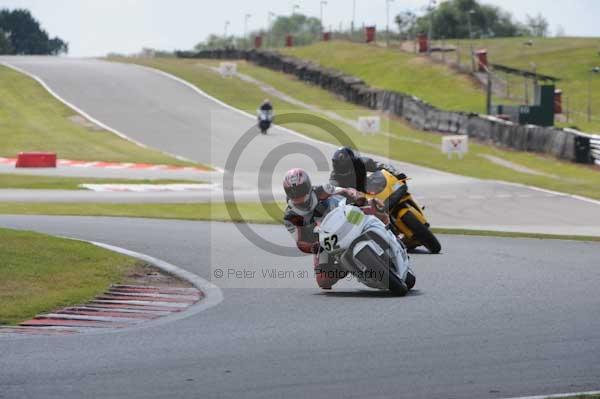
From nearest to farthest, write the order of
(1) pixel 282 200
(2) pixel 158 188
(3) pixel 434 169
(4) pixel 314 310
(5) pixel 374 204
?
(4) pixel 314 310 < (5) pixel 374 204 < (1) pixel 282 200 < (2) pixel 158 188 < (3) pixel 434 169

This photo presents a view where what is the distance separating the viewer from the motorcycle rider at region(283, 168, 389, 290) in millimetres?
11383

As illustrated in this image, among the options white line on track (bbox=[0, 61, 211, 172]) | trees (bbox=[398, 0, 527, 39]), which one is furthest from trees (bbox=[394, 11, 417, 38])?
white line on track (bbox=[0, 61, 211, 172])

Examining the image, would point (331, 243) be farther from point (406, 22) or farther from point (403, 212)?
point (406, 22)

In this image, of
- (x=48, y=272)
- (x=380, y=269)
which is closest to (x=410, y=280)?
(x=380, y=269)

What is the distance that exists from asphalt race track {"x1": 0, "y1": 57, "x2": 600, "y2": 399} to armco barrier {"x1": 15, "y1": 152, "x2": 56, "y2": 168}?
18104 millimetres

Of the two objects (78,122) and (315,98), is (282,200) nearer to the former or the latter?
(78,122)

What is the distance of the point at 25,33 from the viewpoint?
125 meters

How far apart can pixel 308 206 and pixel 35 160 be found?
26.8m

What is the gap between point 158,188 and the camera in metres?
30.1

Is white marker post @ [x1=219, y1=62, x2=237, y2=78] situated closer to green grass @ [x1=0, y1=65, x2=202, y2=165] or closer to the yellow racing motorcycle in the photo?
green grass @ [x1=0, y1=65, x2=202, y2=165]

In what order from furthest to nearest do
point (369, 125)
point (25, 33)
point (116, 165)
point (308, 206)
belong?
point (25, 33)
point (369, 125)
point (116, 165)
point (308, 206)

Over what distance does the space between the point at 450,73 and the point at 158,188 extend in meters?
37.7

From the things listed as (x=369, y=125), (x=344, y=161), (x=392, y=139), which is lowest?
→ (x=392, y=139)

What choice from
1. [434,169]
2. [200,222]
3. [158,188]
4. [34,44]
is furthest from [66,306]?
[34,44]
